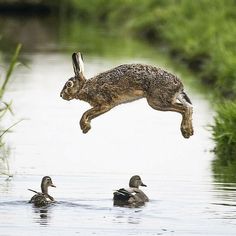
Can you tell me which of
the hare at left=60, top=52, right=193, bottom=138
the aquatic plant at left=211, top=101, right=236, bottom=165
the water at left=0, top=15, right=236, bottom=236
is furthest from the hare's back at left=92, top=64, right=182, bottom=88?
the aquatic plant at left=211, top=101, right=236, bottom=165

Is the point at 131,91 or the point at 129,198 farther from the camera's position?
the point at 129,198

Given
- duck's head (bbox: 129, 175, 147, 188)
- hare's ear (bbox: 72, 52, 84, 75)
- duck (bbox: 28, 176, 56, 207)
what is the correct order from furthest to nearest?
duck's head (bbox: 129, 175, 147, 188), duck (bbox: 28, 176, 56, 207), hare's ear (bbox: 72, 52, 84, 75)

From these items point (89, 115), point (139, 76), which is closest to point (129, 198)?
point (89, 115)

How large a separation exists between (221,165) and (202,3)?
24378mm

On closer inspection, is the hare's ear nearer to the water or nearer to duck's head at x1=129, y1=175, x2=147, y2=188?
the water

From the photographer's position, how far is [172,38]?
41.0 m

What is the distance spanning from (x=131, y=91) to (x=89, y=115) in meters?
0.50

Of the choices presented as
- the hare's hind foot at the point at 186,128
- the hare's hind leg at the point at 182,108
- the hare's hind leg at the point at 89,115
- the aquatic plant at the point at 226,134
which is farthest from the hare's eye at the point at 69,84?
the aquatic plant at the point at 226,134

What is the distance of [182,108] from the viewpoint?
14.8 meters

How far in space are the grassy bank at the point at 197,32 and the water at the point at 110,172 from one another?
0.50 m

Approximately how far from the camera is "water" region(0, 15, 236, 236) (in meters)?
14.2

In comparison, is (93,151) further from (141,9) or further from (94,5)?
(94,5)

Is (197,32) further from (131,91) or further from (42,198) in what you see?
(131,91)

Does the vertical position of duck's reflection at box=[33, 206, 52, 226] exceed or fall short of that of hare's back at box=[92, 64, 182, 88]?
it falls short
